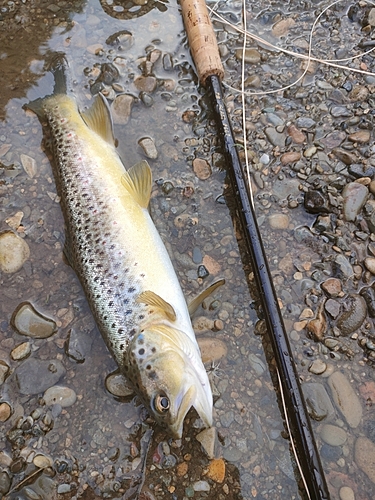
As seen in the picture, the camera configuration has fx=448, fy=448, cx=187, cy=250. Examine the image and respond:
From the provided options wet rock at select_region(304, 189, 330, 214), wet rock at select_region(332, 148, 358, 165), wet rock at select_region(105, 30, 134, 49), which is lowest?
wet rock at select_region(304, 189, 330, 214)

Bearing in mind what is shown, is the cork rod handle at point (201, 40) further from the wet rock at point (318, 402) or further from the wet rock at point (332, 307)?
the wet rock at point (318, 402)

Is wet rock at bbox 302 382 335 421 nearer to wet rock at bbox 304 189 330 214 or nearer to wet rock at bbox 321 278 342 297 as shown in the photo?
wet rock at bbox 321 278 342 297

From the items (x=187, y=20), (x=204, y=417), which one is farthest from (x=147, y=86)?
(x=204, y=417)

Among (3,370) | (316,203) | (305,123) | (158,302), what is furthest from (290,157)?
(3,370)

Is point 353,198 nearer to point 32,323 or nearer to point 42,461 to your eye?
point 32,323

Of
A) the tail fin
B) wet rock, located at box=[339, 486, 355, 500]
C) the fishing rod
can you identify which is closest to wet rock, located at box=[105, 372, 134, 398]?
the fishing rod

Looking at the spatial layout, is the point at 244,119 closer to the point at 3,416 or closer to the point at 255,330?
the point at 255,330

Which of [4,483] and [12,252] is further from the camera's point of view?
[12,252]
